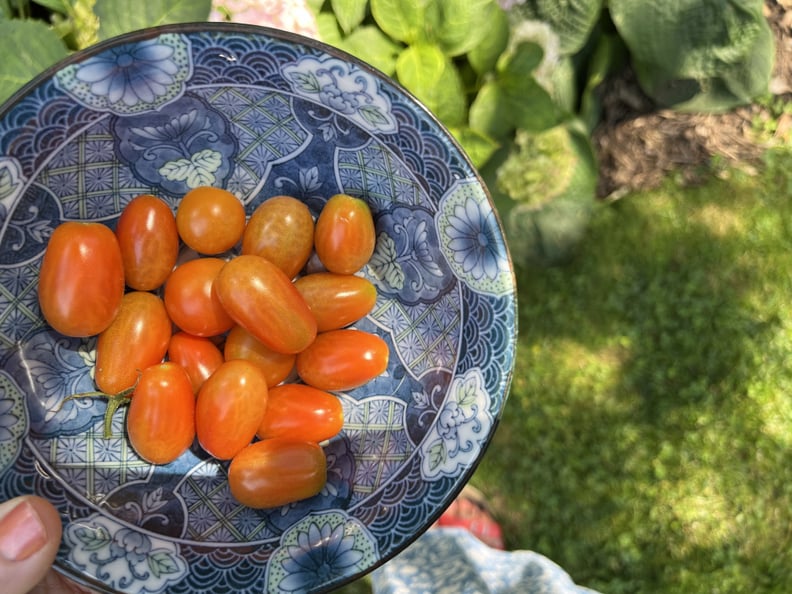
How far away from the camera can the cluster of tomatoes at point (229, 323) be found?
1.10 m

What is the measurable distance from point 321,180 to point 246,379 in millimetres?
345

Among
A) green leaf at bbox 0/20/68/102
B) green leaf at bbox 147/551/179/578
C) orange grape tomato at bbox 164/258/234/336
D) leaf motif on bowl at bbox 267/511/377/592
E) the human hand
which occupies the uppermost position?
green leaf at bbox 0/20/68/102

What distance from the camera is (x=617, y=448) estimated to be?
79.0 inches

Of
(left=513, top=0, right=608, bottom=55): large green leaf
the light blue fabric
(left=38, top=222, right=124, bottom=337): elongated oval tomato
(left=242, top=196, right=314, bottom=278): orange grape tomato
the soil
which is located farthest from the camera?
the soil

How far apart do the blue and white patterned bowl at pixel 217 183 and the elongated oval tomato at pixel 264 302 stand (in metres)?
0.18

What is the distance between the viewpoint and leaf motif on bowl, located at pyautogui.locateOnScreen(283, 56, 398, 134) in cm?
102

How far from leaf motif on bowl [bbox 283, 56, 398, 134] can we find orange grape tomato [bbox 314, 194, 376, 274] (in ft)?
0.44

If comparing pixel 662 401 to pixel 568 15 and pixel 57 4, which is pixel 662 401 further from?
pixel 57 4

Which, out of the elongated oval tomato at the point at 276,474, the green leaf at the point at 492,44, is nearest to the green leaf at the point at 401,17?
the green leaf at the point at 492,44

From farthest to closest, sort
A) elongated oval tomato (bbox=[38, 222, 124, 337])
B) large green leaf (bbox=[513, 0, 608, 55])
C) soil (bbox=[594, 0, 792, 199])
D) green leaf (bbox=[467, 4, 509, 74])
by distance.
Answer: soil (bbox=[594, 0, 792, 199]), large green leaf (bbox=[513, 0, 608, 55]), green leaf (bbox=[467, 4, 509, 74]), elongated oval tomato (bbox=[38, 222, 124, 337])

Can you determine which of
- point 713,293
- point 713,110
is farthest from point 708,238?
point 713,110

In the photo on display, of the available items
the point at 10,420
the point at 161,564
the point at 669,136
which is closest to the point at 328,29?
the point at 10,420

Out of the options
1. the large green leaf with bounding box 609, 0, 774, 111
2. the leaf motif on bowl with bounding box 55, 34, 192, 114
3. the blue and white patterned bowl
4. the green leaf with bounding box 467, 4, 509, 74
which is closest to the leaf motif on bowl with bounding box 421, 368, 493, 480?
the blue and white patterned bowl

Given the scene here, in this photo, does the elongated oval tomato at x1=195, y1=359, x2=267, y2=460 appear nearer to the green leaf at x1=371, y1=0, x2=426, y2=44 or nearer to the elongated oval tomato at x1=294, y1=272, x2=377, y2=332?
the elongated oval tomato at x1=294, y1=272, x2=377, y2=332
